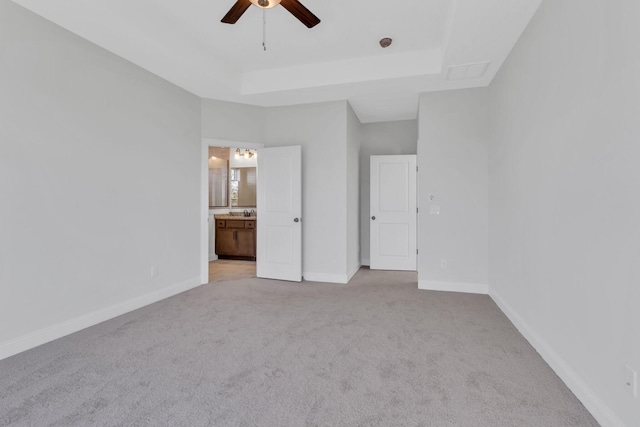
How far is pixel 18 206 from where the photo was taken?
7.75 feet

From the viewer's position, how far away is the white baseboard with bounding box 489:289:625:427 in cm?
155

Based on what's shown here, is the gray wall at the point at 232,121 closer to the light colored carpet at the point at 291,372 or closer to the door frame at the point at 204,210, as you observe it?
the door frame at the point at 204,210

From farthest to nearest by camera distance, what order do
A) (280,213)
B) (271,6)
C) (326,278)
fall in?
(280,213) → (326,278) → (271,6)

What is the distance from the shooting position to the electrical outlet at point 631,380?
53.5 inches

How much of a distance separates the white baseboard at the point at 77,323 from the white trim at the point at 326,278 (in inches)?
68.4

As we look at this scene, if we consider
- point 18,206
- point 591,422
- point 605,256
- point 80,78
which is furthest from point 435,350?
point 80,78

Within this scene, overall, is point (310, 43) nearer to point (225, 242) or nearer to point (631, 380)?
point (631, 380)

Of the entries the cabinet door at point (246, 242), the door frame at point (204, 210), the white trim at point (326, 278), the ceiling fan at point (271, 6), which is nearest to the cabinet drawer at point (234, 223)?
the cabinet door at point (246, 242)

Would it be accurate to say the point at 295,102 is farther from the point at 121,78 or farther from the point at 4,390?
the point at 4,390

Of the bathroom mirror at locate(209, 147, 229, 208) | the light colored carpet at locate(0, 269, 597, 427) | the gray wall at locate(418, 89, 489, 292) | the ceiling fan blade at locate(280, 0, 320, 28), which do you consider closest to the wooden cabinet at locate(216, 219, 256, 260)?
the bathroom mirror at locate(209, 147, 229, 208)

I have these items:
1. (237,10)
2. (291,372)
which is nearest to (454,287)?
(291,372)

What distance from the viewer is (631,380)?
1.38m

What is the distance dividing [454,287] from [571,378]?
84.1 inches

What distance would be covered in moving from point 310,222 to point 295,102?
174cm
